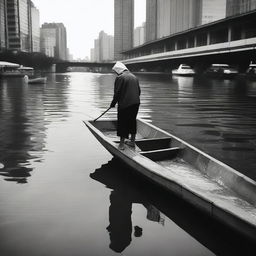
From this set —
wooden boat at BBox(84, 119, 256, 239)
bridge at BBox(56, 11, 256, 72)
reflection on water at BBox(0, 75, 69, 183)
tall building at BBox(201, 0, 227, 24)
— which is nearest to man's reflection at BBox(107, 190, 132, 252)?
wooden boat at BBox(84, 119, 256, 239)

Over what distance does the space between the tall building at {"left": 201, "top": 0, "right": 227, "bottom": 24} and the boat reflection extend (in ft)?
662

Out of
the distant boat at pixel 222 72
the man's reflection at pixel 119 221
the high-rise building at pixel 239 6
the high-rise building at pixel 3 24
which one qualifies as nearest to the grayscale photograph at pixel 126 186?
the man's reflection at pixel 119 221

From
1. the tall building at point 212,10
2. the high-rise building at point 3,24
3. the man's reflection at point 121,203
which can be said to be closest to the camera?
the man's reflection at point 121,203

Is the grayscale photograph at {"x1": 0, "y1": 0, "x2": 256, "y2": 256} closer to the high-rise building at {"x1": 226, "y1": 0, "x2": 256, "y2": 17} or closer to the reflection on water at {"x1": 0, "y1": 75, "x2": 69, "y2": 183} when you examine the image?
the reflection on water at {"x1": 0, "y1": 75, "x2": 69, "y2": 183}

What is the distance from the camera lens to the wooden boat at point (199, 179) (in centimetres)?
407

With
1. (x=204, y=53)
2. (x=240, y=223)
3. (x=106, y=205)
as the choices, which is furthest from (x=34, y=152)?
(x=204, y=53)

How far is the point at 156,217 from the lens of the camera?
508 cm

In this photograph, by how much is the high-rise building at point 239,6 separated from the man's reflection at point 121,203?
442 feet

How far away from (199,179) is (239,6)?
145 m

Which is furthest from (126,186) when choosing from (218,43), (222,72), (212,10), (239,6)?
(212,10)

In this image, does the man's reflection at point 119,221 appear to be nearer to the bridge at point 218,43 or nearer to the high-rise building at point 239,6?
the bridge at point 218,43

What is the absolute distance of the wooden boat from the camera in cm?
407

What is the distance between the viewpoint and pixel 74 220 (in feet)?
16.3

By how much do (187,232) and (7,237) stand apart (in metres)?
2.22
